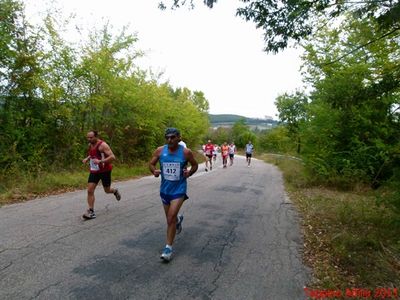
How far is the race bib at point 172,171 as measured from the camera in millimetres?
5285

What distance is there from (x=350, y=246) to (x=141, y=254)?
344 centimetres

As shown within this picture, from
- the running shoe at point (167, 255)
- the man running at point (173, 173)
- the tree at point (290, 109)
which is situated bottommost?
the running shoe at point (167, 255)

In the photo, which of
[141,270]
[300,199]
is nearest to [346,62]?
[300,199]

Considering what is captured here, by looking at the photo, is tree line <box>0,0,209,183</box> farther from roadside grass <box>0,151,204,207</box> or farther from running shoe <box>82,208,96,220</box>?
running shoe <box>82,208,96,220</box>

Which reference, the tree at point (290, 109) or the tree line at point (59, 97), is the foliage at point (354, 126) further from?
the tree at point (290, 109)

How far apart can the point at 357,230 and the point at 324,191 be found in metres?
5.97

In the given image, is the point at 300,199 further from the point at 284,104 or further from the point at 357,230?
Answer: the point at 284,104

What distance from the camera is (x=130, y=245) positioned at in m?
5.59

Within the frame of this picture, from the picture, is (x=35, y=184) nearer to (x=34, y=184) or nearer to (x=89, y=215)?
(x=34, y=184)

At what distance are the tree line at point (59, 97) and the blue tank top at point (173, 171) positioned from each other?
8.29 m

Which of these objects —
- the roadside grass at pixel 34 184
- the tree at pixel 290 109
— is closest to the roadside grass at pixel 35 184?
the roadside grass at pixel 34 184

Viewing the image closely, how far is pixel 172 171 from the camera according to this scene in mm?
5297

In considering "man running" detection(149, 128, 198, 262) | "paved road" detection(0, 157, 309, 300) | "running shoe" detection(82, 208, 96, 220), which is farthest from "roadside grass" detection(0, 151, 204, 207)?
"man running" detection(149, 128, 198, 262)

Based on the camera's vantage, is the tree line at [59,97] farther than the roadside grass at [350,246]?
Yes
